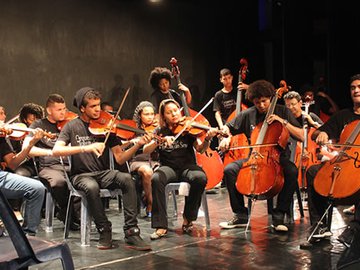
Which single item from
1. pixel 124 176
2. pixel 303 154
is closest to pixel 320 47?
pixel 303 154

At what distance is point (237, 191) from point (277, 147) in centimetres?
51

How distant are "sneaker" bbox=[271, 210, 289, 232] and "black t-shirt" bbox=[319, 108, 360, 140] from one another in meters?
0.71

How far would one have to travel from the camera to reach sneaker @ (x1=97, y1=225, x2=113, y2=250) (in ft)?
12.6

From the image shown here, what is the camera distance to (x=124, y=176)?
4.01 metres

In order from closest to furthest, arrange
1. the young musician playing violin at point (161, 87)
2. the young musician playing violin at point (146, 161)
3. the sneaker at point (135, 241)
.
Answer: the sneaker at point (135, 241) < the young musician playing violin at point (146, 161) < the young musician playing violin at point (161, 87)

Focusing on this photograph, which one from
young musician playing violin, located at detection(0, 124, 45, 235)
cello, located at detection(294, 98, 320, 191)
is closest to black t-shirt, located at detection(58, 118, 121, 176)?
young musician playing violin, located at detection(0, 124, 45, 235)

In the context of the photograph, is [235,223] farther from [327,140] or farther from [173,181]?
[327,140]

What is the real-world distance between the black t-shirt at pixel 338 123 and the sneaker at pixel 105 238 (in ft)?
5.54

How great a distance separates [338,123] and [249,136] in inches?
29.7

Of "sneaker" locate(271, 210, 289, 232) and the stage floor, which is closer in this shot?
the stage floor

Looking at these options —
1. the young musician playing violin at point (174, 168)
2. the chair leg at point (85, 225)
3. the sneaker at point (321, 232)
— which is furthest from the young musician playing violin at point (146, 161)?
the sneaker at point (321, 232)

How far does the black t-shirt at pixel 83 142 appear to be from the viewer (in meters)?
4.02

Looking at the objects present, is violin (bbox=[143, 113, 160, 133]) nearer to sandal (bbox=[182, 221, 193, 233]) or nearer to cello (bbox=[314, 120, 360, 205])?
sandal (bbox=[182, 221, 193, 233])

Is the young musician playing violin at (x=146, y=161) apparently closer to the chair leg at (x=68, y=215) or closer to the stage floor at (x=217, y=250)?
the stage floor at (x=217, y=250)
